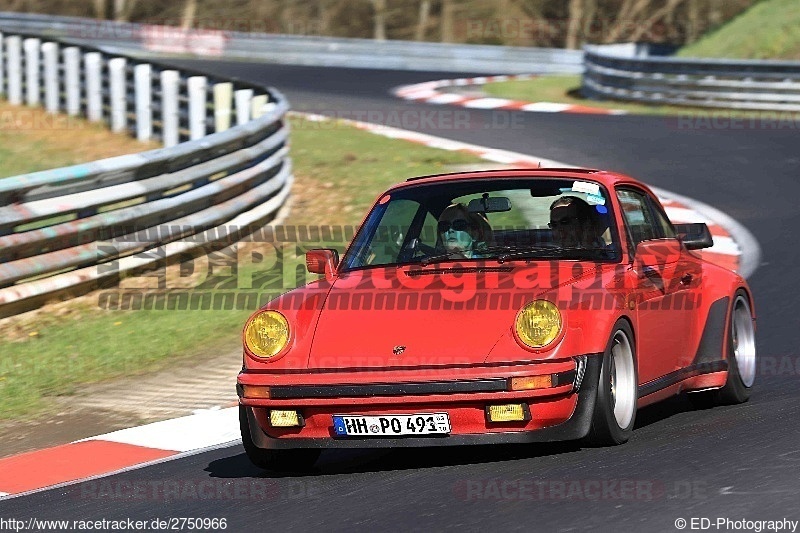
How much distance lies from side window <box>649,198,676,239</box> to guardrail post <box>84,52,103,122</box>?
1446 cm

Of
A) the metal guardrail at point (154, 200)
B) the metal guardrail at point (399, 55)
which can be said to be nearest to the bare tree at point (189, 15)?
the metal guardrail at point (399, 55)

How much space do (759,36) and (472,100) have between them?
25.2ft

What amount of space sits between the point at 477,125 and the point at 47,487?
15216 millimetres

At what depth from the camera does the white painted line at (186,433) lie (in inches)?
285

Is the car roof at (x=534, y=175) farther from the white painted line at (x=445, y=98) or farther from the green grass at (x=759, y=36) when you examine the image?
the green grass at (x=759, y=36)

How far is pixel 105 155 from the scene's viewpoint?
1911 cm

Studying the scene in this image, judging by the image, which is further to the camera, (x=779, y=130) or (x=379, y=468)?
(x=779, y=130)

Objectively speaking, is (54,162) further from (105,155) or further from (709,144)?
(709,144)

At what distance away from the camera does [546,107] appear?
77.1 ft

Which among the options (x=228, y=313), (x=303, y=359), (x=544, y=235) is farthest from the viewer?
(x=228, y=313)

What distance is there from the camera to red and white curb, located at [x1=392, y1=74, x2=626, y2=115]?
23.2 m

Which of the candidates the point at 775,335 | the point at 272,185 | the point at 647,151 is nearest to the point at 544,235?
the point at 775,335

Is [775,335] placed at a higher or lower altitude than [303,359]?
lower

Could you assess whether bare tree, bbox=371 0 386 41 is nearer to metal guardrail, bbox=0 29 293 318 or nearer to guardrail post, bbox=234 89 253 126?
metal guardrail, bbox=0 29 293 318
